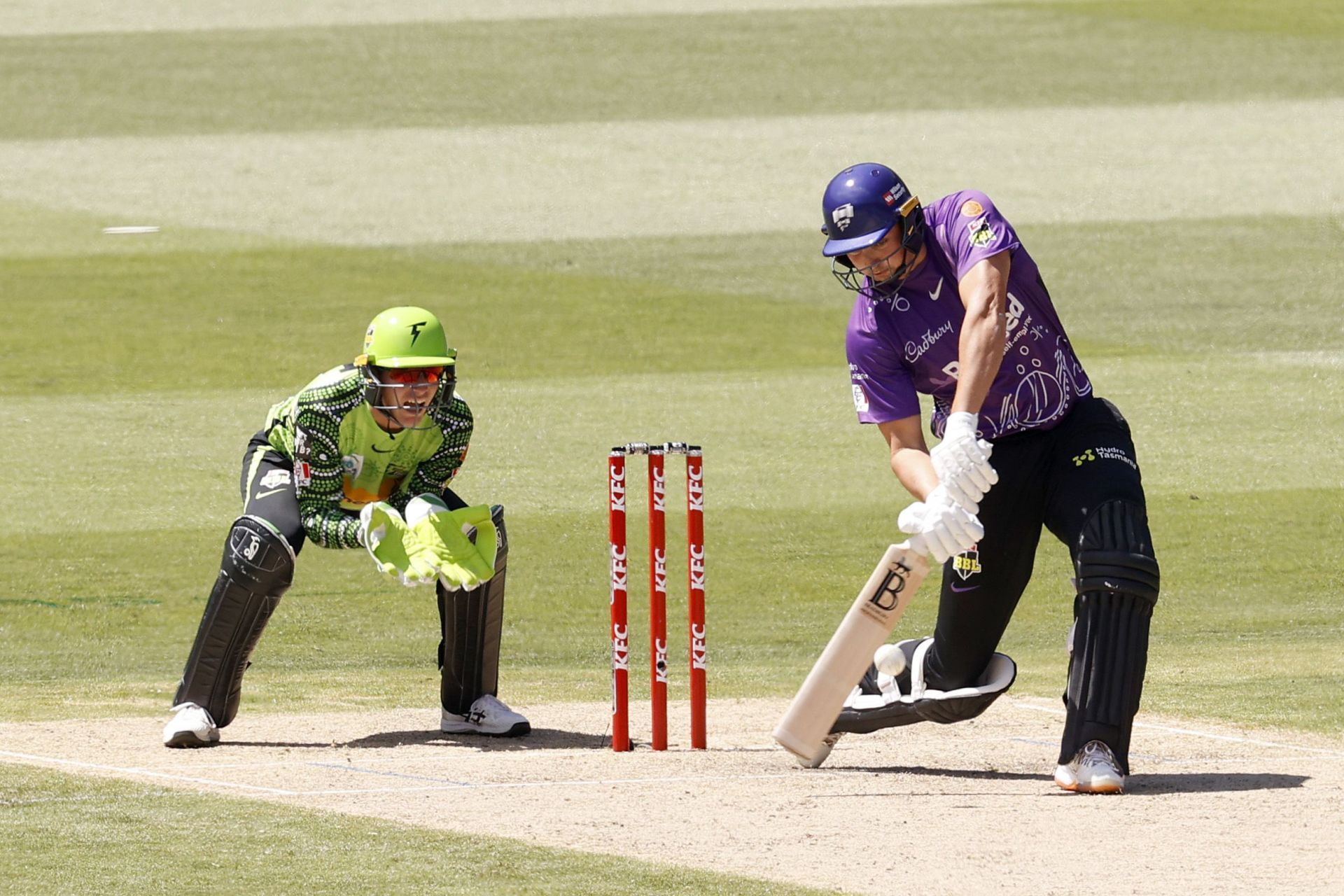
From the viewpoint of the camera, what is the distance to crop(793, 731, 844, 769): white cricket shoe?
272 inches

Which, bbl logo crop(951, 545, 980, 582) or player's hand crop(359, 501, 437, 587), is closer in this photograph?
bbl logo crop(951, 545, 980, 582)

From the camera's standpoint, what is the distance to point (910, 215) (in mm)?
6672

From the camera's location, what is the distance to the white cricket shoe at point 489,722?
8.00 m

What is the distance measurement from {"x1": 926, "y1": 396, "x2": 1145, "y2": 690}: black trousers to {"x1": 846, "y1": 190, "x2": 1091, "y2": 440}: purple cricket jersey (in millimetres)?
93

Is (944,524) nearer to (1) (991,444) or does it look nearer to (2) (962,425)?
(2) (962,425)

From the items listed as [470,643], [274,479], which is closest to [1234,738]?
[470,643]

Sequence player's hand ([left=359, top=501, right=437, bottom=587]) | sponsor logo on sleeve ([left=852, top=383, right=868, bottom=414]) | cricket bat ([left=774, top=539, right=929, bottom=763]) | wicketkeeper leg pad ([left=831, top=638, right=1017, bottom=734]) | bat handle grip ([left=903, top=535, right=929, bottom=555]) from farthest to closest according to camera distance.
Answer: player's hand ([left=359, top=501, right=437, bottom=587]) → wicketkeeper leg pad ([left=831, top=638, right=1017, bottom=734]) → sponsor logo on sleeve ([left=852, top=383, right=868, bottom=414]) → cricket bat ([left=774, top=539, right=929, bottom=763]) → bat handle grip ([left=903, top=535, right=929, bottom=555])

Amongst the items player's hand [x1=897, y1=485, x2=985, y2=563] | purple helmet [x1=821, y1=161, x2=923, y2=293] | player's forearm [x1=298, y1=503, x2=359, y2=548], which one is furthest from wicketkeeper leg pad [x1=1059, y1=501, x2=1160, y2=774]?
player's forearm [x1=298, y1=503, x2=359, y2=548]

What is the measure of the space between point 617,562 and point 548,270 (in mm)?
11508

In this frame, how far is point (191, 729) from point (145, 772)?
1.91 ft

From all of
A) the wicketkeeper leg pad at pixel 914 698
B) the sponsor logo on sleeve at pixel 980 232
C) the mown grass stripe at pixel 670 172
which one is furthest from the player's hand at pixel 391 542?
the mown grass stripe at pixel 670 172

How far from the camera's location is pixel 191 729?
25.0 ft

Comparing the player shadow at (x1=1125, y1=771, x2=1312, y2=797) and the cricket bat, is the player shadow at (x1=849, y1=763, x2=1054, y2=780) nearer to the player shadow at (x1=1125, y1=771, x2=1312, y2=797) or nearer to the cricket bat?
the player shadow at (x1=1125, y1=771, x2=1312, y2=797)

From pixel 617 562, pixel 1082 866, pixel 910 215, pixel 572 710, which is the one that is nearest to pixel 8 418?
pixel 572 710
